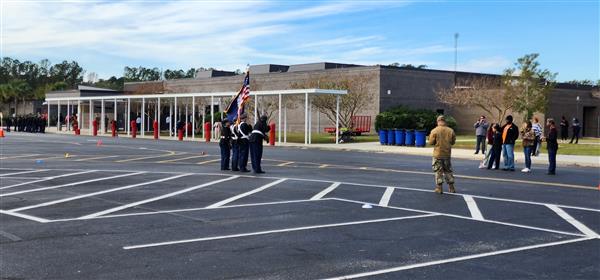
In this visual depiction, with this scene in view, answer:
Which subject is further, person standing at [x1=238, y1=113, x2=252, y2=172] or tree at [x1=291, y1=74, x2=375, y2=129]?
tree at [x1=291, y1=74, x2=375, y2=129]

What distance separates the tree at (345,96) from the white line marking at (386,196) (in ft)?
102

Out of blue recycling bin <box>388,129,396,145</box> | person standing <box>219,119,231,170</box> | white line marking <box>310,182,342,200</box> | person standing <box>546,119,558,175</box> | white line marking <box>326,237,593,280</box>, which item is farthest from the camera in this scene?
blue recycling bin <box>388,129,396,145</box>

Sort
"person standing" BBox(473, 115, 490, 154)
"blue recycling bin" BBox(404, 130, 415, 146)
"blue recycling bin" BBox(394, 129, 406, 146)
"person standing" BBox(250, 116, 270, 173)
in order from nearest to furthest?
"person standing" BBox(250, 116, 270, 173) → "person standing" BBox(473, 115, 490, 154) → "blue recycling bin" BBox(404, 130, 415, 146) → "blue recycling bin" BBox(394, 129, 406, 146)

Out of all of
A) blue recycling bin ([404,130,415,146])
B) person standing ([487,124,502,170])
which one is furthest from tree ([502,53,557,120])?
person standing ([487,124,502,170])

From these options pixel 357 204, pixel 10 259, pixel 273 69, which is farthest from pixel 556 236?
pixel 273 69

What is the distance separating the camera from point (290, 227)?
377 inches

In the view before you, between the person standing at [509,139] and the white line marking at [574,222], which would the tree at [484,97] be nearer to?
the person standing at [509,139]

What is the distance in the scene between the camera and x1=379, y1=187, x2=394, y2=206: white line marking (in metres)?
12.3

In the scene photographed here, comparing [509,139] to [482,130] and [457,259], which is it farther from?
[457,259]

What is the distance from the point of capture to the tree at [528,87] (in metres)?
41.6

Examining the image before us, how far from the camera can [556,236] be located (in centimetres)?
909

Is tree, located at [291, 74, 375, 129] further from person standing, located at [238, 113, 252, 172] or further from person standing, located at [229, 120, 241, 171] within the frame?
person standing, located at [238, 113, 252, 172]

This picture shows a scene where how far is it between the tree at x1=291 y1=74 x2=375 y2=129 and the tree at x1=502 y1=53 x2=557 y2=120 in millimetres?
10346

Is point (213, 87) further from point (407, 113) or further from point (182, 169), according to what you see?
point (182, 169)
